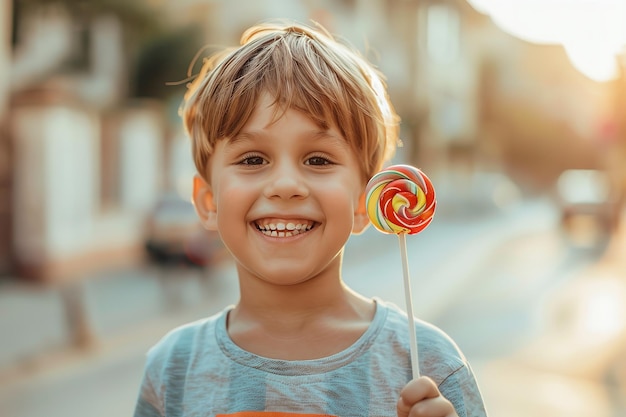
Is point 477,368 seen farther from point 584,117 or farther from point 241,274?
point 584,117

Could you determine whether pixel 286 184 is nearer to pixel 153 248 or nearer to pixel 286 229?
pixel 286 229

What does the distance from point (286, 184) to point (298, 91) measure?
224 millimetres

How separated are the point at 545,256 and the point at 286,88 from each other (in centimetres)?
1504

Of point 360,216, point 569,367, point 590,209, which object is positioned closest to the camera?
point 360,216

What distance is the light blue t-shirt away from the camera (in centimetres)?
183

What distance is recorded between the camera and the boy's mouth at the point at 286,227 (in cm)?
184

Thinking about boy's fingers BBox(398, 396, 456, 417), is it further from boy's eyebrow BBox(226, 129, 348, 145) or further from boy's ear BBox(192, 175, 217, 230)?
boy's ear BBox(192, 175, 217, 230)

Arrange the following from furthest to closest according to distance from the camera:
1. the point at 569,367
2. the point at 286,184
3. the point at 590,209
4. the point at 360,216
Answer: the point at 590,209
the point at 569,367
the point at 360,216
the point at 286,184

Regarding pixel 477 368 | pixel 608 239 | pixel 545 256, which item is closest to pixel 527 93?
pixel 608 239

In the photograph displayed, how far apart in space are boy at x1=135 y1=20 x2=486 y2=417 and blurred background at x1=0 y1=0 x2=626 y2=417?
71 cm

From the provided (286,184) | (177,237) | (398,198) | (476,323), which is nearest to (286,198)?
Result: (286,184)

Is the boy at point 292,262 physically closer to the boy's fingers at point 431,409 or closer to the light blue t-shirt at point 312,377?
the light blue t-shirt at point 312,377

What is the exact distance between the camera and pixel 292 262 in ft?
6.04

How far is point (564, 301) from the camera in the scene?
10750 mm
